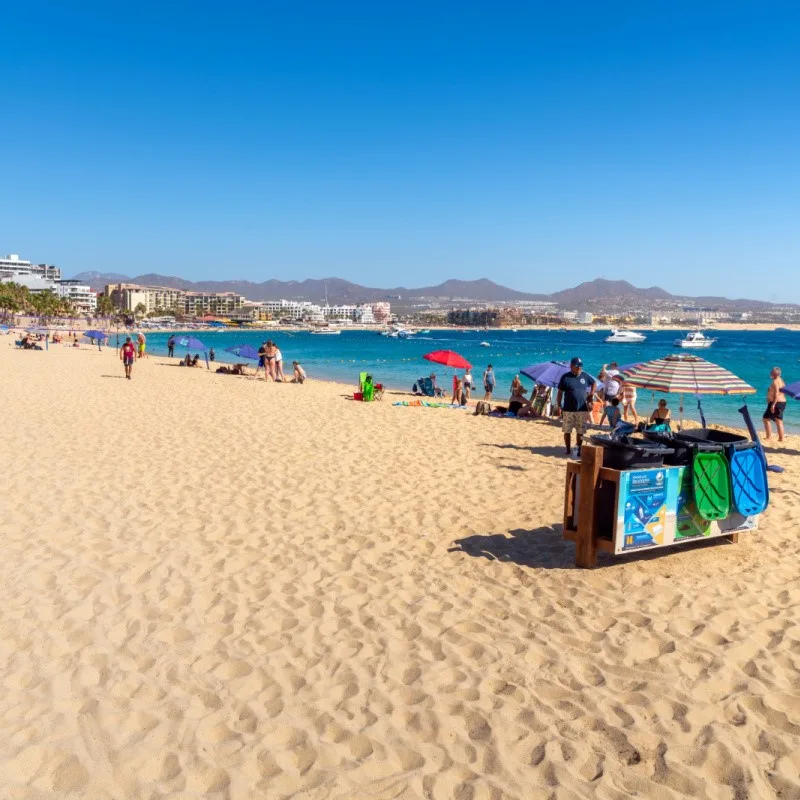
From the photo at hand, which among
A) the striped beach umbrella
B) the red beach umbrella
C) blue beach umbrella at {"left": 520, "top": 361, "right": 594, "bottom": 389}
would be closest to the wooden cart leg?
the striped beach umbrella

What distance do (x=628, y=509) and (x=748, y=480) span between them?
124 cm

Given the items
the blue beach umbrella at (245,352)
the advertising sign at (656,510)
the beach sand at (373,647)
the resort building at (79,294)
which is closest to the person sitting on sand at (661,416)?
the beach sand at (373,647)

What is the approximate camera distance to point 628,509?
4914mm

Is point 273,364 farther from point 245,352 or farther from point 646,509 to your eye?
point 646,509

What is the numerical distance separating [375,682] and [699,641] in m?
2.06

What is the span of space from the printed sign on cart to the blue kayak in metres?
0.60

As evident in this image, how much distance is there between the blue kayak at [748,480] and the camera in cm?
525

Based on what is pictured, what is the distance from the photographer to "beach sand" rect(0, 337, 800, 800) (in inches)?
117

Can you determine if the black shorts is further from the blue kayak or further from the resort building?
the resort building

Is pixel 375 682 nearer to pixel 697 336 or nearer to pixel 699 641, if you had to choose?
pixel 699 641

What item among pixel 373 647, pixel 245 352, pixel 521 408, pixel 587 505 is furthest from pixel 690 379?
pixel 245 352

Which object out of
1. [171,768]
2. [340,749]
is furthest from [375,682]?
[171,768]

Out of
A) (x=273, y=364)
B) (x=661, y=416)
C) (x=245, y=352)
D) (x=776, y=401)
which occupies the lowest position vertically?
(x=273, y=364)

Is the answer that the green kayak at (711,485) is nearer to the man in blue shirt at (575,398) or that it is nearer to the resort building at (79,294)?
the man in blue shirt at (575,398)
